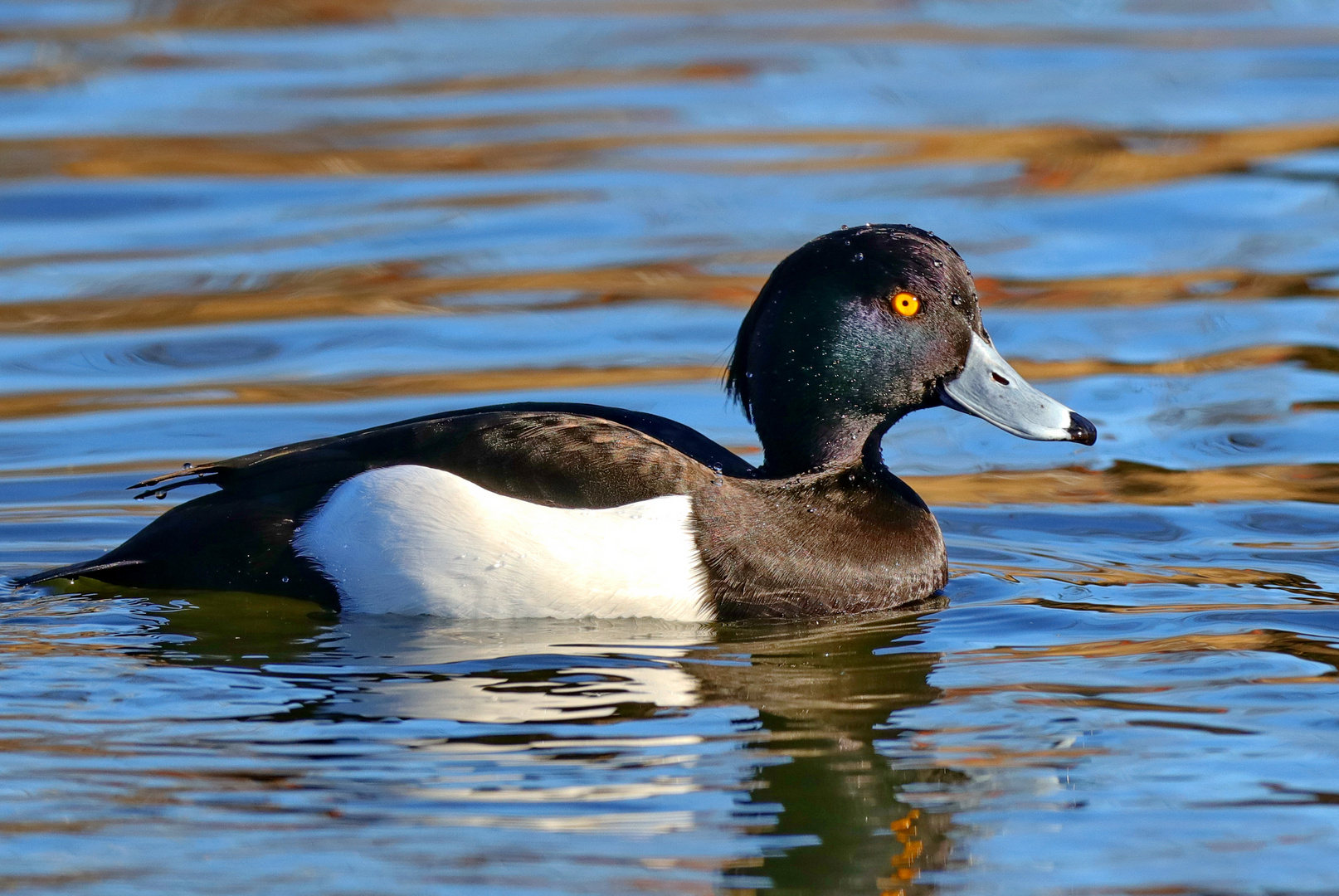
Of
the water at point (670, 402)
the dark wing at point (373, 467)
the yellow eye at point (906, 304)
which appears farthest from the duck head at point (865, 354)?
the water at point (670, 402)

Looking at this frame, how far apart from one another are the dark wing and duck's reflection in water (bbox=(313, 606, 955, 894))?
0.38 meters

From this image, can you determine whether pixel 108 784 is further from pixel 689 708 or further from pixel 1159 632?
pixel 1159 632

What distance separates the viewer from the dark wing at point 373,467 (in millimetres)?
6031

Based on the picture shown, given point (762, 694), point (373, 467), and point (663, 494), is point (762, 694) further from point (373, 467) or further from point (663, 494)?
point (373, 467)

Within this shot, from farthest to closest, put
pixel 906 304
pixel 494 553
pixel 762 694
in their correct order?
pixel 906 304 → pixel 494 553 → pixel 762 694

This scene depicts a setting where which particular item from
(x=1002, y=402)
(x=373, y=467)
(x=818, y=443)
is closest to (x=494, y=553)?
(x=373, y=467)

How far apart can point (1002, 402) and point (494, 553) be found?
1.75 metres

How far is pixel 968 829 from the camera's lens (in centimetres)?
452

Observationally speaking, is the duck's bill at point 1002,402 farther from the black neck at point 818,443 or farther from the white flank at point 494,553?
the white flank at point 494,553

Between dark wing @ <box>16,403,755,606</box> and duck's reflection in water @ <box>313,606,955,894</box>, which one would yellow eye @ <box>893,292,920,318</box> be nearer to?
dark wing @ <box>16,403,755,606</box>

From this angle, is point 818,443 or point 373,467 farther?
point 818,443

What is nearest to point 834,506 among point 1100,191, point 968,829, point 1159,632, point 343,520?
point 1159,632

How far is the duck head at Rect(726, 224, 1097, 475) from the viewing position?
641 cm

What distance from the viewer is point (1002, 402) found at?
21.6 feet
